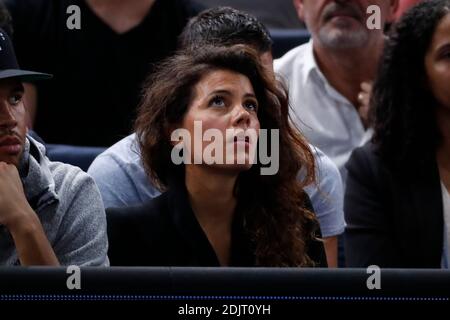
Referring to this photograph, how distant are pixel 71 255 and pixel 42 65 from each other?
30.3 inches

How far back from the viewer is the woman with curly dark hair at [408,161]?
79.0 inches

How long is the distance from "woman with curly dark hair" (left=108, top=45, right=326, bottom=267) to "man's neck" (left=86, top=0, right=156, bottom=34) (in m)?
0.47

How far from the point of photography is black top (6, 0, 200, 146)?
2410 mm

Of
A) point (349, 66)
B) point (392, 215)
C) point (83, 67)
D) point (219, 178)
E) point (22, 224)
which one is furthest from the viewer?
point (349, 66)

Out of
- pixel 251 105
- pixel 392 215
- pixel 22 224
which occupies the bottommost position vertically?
pixel 392 215

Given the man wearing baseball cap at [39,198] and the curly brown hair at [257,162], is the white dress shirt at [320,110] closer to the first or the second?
the curly brown hair at [257,162]

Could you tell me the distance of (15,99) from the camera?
1770mm

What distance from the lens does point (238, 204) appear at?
6.27 ft

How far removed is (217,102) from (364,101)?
0.64 m

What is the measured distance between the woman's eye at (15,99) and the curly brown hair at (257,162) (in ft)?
0.85

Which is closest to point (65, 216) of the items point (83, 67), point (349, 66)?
point (83, 67)

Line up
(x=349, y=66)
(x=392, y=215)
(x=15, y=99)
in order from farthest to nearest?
(x=349, y=66)
(x=392, y=215)
(x=15, y=99)

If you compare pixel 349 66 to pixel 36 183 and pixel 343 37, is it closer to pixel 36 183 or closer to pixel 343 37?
pixel 343 37

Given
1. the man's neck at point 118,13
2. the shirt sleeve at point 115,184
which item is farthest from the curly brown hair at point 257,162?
the man's neck at point 118,13
